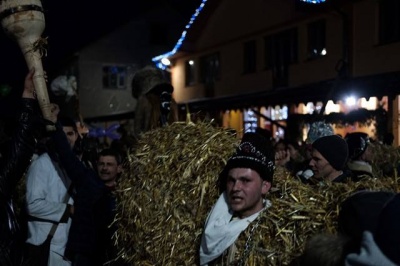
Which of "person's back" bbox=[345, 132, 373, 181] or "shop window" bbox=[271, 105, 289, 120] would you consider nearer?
"person's back" bbox=[345, 132, 373, 181]

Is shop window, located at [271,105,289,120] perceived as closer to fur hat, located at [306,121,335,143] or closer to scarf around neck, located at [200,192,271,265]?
fur hat, located at [306,121,335,143]

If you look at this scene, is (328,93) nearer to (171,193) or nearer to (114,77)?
(171,193)

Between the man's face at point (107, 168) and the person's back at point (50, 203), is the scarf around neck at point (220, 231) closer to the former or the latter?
the person's back at point (50, 203)

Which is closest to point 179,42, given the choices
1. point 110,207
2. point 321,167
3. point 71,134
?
point 71,134

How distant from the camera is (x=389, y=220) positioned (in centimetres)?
185

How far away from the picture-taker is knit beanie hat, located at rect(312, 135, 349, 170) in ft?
14.8

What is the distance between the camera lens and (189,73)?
26047mm

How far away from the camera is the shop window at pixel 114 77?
36.3 meters

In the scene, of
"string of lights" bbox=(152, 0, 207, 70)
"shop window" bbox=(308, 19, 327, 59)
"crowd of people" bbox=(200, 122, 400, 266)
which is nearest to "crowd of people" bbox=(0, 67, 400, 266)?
"crowd of people" bbox=(200, 122, 400, 266)

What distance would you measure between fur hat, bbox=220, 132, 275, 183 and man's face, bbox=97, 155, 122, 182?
94.7 inches

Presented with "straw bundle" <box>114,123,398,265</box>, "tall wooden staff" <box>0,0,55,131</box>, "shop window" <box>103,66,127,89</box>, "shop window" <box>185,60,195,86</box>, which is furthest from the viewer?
"shop window" <box>103,66,127,89</box>

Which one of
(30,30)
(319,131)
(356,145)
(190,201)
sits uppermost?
(30,30)

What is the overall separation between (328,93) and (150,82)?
8.82m

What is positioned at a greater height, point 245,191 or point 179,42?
point 179,42
